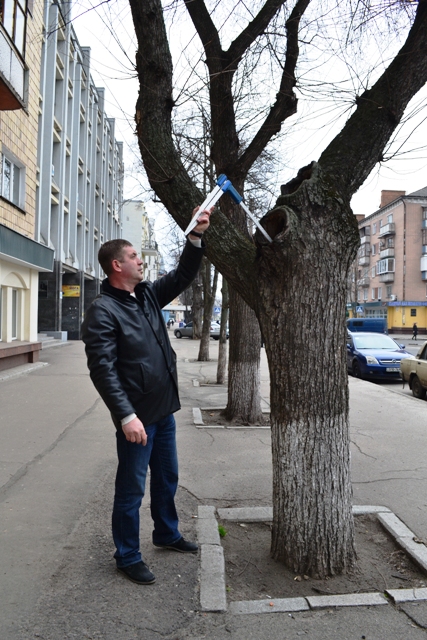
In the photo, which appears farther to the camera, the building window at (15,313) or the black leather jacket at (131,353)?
the building window at (15,313)

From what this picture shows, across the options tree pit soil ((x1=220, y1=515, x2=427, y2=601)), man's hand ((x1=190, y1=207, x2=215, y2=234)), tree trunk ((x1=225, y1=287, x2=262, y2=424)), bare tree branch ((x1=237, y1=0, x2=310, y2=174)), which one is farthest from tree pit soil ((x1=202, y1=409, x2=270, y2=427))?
man's hand ((x1=190, y1=207, x2=215, y2=234))

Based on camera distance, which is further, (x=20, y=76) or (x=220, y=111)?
(x=20, y=76)

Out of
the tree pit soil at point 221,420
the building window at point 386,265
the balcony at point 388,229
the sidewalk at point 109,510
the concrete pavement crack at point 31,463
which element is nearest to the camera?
the sidewalk at point 109,510

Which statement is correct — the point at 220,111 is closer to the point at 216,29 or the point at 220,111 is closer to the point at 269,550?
the point at 216,29

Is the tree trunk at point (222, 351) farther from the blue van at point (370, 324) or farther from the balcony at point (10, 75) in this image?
the blue van at point (370, 324)

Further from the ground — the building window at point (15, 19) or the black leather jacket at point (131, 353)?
the building window at point (15, 19)

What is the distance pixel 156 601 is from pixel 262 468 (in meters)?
3.08

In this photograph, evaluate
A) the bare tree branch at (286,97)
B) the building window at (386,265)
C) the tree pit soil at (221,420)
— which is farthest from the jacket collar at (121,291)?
the building window at (386,265)

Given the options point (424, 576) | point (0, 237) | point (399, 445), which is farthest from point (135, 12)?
point (0, 237)

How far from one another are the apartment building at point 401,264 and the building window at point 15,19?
49277 millimetres

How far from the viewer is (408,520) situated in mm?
4457

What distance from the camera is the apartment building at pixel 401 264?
61.6m

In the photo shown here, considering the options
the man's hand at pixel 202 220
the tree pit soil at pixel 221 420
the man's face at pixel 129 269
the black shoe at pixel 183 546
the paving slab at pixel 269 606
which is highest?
the man's hand at pixel 202 220

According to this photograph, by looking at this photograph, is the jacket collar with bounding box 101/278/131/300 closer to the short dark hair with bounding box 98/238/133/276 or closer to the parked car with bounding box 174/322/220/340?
the short dark hair with bounding box 98/238/133/276
